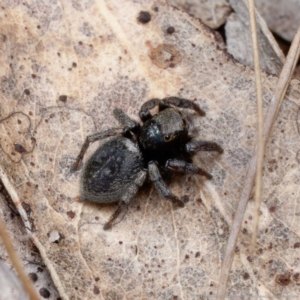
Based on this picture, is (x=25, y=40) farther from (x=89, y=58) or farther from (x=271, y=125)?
(x=271, y=125)

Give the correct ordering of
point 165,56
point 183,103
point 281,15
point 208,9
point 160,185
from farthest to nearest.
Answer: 1. point 208,9
2. point 281,15
3. point 165,56
4. point 183,103
5. point 160,185

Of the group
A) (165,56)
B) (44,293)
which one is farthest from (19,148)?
(165,56)

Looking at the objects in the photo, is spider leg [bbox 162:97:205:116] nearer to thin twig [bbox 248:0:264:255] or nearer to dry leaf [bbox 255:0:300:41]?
thin twig [bbox 248:0:264:255]

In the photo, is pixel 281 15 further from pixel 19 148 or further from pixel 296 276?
pixel 19 148

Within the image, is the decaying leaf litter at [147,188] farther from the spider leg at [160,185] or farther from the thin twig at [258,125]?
the thin twig at [258,125]

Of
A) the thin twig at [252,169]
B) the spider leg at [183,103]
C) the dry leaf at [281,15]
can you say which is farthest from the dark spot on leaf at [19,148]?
the dry leaf at [281,15]

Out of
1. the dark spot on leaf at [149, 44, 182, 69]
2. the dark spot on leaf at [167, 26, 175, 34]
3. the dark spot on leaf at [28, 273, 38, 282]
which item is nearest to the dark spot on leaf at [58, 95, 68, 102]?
the dark spot on leaf at [149, 44, 182, 69]
